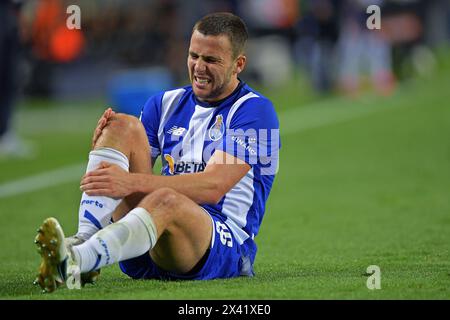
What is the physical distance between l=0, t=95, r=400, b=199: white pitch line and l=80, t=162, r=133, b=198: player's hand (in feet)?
18.0

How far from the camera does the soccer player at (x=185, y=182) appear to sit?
5020 mm

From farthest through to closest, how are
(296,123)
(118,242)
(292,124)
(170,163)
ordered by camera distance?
(296,123), (292,124), (170,163), (118,242)

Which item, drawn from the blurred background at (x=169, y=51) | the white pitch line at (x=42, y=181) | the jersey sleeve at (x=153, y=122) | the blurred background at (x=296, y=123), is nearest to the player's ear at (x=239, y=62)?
the jersey sleeve at (x=153, y=122)

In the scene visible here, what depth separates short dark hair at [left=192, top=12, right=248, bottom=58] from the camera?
18.7 feet

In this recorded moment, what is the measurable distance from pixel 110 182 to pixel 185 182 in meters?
0.40

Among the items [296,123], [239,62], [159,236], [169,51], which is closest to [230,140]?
[239,62]

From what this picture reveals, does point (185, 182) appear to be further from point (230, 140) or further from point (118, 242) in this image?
point (118, 242)

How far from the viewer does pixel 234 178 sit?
5512 mm

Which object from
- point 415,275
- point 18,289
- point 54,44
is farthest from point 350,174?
point 54,44

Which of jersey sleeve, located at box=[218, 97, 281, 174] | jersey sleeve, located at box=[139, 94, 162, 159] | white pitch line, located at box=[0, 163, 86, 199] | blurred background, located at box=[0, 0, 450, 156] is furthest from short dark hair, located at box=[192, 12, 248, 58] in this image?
blurred background, located at box=[0, 0, 450, 156]

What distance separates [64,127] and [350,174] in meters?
6.33

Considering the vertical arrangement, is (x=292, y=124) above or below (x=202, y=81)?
above

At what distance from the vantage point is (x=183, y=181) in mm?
5367
